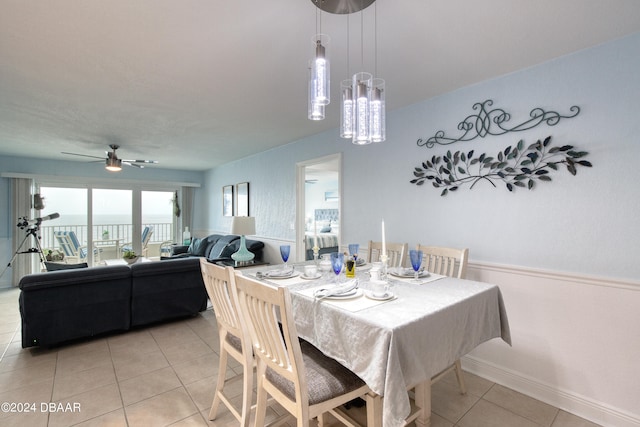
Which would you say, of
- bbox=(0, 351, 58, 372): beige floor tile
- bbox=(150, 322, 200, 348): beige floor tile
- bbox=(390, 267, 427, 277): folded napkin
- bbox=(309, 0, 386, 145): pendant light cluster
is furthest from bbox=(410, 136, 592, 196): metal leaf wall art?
bbox=(0, 351, 58, 372): beige floor tile

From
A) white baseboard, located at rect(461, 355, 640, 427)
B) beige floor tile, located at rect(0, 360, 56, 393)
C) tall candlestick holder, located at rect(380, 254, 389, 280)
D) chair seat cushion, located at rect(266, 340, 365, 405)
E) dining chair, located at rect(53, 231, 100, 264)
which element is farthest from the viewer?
dining chair, located at rect(53, 231, 100, 264)

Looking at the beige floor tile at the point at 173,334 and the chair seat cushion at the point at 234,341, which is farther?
the beige floor tile at the point at 173,334

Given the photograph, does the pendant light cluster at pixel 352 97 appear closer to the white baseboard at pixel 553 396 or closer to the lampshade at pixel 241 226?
the white baseboard at pixel 553 396

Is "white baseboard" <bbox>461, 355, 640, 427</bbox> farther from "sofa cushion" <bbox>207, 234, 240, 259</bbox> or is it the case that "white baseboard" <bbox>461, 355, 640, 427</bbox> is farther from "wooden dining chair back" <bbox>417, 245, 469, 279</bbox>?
"sofa cushion" <bbox>207, 234, 240, 259</bbox>

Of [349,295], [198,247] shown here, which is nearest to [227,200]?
[198,247]

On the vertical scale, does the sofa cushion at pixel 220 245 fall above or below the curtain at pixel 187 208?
below

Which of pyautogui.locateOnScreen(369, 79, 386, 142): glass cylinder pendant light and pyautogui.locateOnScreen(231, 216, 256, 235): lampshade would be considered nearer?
pyautogui.locateOnScreen(369, 79, 386, 142): glass cylinder pendant light

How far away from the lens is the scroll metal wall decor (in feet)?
6.77

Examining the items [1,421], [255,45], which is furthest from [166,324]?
[255,45]

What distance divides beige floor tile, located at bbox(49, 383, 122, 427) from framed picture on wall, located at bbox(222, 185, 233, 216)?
13.5 ft

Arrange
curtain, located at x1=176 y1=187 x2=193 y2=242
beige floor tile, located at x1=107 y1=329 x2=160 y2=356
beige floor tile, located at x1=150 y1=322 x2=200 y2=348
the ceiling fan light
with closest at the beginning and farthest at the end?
beige floor tile, located at x1=107 y1=329 x2=160 y2=356
beige floor tile, located at x1=150 y1=322 x2=200 y2=348
the ceiling fan light
curtain, located at x1=176 y1=187 x2=193 y2=242

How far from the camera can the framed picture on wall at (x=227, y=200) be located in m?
6.03

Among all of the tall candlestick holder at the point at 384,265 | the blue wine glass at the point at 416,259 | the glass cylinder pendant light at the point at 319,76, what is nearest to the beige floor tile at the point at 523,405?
the blue wine glass at the point at 416,259

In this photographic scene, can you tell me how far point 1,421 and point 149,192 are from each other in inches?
223
